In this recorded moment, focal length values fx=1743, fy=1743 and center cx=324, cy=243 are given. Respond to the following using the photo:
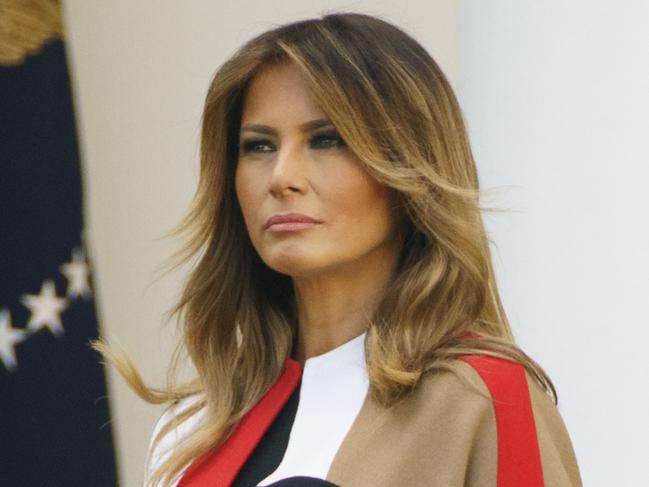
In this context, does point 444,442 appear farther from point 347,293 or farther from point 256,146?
point 256,146

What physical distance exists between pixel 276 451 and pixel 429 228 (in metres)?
0.41

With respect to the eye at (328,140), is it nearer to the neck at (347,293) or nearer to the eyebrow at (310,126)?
the eyebrow at (310,126)

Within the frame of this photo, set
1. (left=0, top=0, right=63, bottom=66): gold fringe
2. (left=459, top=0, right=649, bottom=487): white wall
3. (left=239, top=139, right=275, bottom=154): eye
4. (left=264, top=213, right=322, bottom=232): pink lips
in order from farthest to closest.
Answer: (left=459, top=0, right=649, bottom=487): white wall
(left=0, top=0, right=63, bottom=66): gold fringe
(left=239, top=139, right=275, bottom=154): eye
(left=264, top=213, right=322, bottom=232): pink lips

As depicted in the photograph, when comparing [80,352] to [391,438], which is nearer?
[391,438]

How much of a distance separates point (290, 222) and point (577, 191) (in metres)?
1.43

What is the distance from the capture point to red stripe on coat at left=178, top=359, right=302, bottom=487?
101 inches

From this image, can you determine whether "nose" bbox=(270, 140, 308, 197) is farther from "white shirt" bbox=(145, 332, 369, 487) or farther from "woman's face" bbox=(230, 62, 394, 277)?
"white shirt" bbox=(145, 332, 369, 487)

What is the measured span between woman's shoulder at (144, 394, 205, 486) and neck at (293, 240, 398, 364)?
293mm

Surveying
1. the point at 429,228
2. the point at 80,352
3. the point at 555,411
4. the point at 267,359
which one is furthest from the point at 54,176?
the point at 555,411

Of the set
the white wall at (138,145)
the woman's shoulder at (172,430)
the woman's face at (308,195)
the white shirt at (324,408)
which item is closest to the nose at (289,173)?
the woman's face at (308,195)

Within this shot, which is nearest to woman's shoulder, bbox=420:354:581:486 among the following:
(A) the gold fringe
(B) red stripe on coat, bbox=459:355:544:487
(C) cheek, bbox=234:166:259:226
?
(B) red stripe on coat, bbox=459:355:544:487

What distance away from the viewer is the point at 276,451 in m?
2.57

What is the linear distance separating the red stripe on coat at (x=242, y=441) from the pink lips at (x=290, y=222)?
11.3 inches

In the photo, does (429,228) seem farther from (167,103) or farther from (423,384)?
(167,103)
